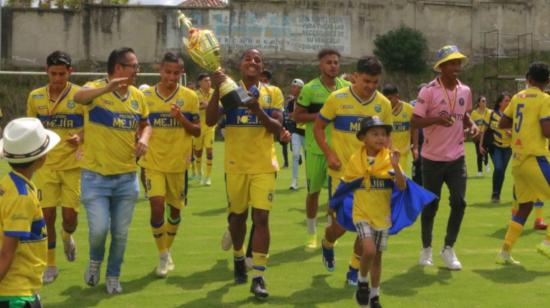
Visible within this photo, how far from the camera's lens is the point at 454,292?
8.21 metres

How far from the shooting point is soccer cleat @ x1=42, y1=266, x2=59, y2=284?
28.1 feet

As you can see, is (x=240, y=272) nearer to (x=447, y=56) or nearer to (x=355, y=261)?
(x=355, y=261)

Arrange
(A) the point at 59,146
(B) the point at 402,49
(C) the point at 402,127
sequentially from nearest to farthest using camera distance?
(A) the point at 59,146 → (C) the point at 402,127 → (B) the point at 402,49

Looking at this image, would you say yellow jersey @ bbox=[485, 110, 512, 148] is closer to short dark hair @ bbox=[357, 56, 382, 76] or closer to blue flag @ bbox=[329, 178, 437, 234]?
short dark hair @ bbox=[357, 56, 382, 76]

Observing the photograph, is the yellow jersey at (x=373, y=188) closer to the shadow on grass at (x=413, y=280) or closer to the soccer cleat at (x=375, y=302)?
the soccer cleat at (x=375, y=302)

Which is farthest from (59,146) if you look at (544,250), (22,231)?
(544,250)

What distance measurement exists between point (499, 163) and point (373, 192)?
29.1 feet

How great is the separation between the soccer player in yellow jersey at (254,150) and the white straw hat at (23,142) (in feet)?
9.74

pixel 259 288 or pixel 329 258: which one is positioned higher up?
pixel 329 258

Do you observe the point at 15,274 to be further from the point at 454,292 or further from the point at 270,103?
the point at 454,292

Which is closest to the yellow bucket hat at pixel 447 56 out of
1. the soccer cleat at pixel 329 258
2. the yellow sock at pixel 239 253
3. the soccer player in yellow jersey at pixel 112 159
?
the soccer cleat at pixel 329 258

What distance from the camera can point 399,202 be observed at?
7.35 meters

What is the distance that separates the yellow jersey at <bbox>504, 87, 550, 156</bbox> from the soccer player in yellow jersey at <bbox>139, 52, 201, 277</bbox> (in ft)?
12.8

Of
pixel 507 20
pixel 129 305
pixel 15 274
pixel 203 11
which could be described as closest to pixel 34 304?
pixel 15 274
